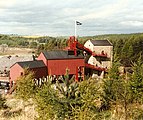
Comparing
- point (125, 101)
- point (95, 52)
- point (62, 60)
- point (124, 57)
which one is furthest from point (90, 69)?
point (125, 101)

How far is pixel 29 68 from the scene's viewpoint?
40000 millimetres

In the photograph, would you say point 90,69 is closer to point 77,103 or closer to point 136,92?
point 136,92

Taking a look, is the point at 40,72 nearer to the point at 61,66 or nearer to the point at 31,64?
the point at 31,64

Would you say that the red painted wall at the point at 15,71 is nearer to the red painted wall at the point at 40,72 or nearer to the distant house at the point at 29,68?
the distant house at the point at 29,68

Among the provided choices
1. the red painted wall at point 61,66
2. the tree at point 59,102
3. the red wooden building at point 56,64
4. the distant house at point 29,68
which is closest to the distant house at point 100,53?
the red wooden building at point 56,64

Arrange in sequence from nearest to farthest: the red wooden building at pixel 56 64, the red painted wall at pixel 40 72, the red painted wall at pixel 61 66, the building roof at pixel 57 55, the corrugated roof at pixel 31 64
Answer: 1. the corrugated roof at pixel 31 64
2. the red painted wall at pixel 40 72
3. the red wooden building at pixel 56 64
4. the red painted wall at pixel 61 66
5. the building roof at pixel 57 55

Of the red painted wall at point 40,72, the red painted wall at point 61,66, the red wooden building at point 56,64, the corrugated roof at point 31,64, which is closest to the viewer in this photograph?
the corrugated roof at point 31,64

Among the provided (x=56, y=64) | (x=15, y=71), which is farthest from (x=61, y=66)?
(x=15, y=71)

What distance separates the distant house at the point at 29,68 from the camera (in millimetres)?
40406

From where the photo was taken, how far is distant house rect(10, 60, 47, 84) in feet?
133

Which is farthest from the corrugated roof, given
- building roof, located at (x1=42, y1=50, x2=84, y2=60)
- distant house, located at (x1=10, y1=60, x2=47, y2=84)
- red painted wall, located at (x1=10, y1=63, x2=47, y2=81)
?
building roof, located at (x1=42, y1=50, x2=84, y2=60)

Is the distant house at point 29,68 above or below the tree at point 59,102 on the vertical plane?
below

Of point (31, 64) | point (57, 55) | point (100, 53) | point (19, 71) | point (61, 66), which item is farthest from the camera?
point (100, 53)

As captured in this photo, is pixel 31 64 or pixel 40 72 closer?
pixel 31 64
